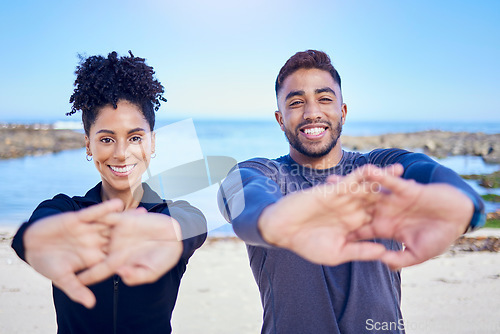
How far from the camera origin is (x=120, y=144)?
256cm

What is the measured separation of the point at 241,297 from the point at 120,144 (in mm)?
3561

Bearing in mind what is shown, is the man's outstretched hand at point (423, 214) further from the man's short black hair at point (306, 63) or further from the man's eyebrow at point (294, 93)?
the man's short black hair at point (306, 63)

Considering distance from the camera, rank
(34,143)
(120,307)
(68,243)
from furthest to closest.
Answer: (34,143) → (120,307) → (68,243)

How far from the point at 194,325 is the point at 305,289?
8.54ft

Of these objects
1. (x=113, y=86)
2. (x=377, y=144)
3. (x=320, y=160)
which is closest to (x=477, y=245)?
(x=320, y=160)

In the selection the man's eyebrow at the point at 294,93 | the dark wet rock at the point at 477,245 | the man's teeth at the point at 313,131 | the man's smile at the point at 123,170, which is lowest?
the dark wet rock at the point at 477,245

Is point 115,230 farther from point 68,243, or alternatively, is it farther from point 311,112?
point 311,112

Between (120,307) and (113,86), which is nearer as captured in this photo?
(120,307)

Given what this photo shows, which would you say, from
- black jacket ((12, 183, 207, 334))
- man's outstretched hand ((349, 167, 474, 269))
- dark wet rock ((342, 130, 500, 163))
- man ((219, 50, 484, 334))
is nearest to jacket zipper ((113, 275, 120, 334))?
black jacket ((12, 183, 207, 334))

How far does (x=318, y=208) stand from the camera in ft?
5.57

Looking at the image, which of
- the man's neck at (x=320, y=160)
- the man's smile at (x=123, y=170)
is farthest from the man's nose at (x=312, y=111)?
the man's smile at (x=123, y=170)

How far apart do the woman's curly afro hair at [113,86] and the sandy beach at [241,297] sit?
2.99 metres

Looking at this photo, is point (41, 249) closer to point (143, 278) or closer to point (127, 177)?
point (143, 278)

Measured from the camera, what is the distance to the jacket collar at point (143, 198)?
8.64 ft
